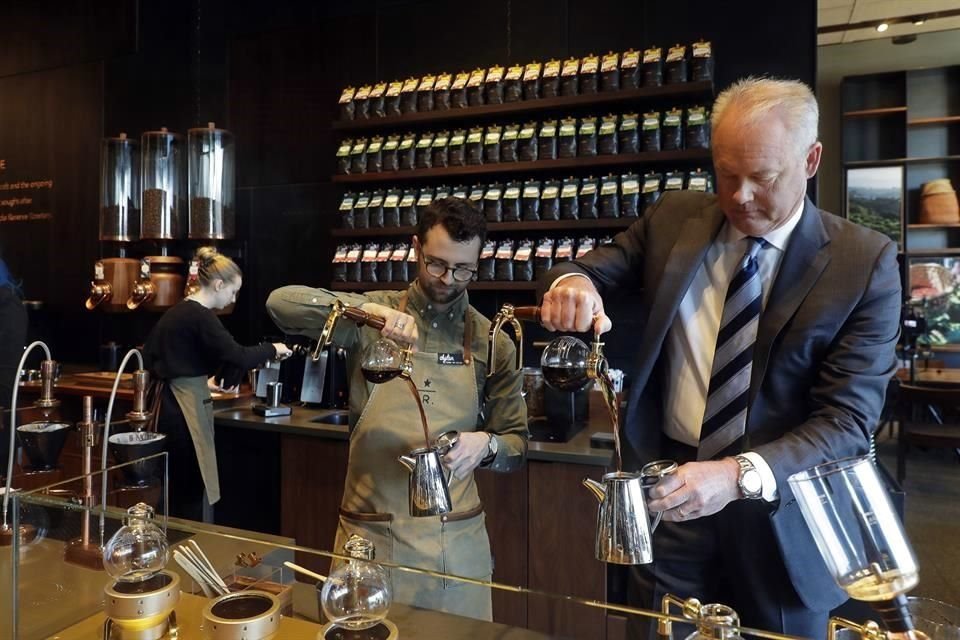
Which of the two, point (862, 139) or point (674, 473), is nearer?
point (674, 473)

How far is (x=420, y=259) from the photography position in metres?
1.66

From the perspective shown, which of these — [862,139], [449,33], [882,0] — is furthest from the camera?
[862,139]

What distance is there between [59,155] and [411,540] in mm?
4530

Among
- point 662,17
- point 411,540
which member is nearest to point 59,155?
point 662,17

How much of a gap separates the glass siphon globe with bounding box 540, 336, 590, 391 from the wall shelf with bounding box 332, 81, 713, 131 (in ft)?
7.63

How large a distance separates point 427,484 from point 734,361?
603mm

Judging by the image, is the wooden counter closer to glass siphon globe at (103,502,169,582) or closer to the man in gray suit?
the man in gray suit

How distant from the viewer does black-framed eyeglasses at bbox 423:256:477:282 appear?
1.60 metres

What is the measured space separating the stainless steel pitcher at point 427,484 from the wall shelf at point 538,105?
240cm

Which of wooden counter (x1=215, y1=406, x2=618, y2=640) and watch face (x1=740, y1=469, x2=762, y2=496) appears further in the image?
wooden counter (x1=215, y1=406, x2=618, y2=640)

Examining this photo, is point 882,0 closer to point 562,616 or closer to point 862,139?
point 862,139

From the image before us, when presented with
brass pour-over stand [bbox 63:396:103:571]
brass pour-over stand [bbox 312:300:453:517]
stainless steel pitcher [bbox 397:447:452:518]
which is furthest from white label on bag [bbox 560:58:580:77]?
brass pour-over stand [bbox 63:396:103:571]

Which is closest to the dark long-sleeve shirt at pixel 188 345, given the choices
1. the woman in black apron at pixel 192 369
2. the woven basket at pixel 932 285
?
the woman in black apron at pixel 192 369

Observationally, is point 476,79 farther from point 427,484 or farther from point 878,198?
point 878,198
